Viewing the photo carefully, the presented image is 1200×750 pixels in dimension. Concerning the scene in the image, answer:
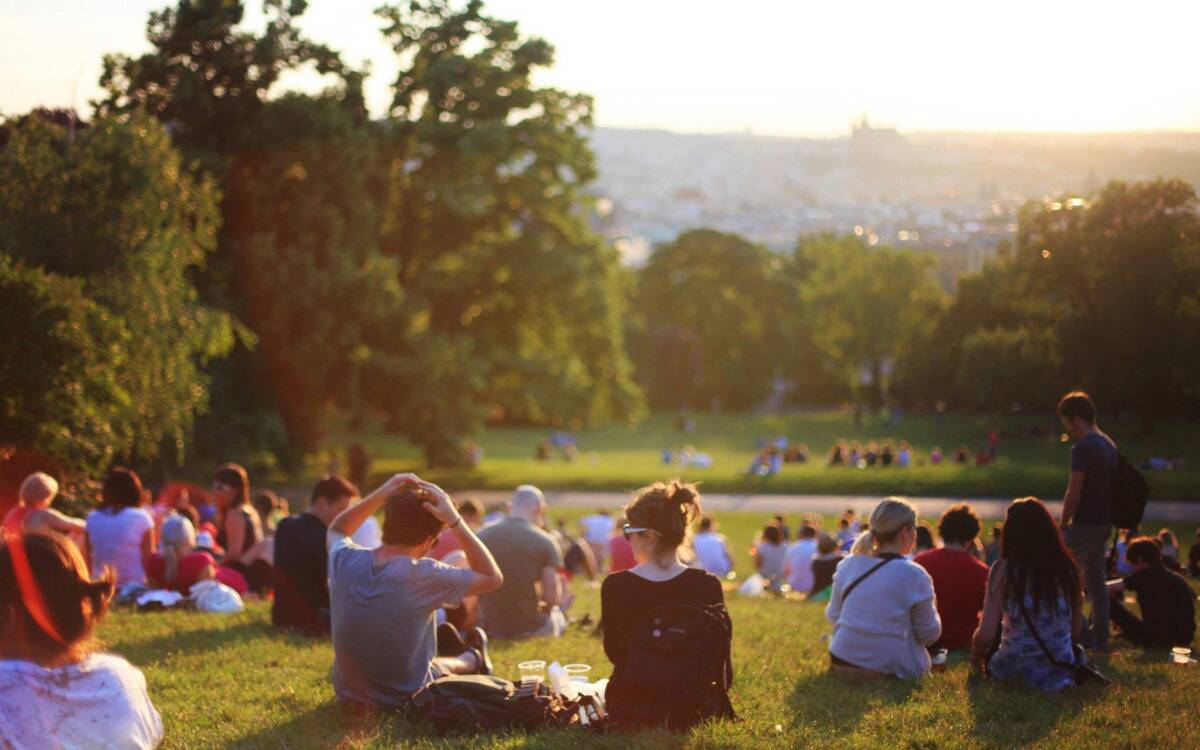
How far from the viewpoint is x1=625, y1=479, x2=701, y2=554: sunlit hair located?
608cm

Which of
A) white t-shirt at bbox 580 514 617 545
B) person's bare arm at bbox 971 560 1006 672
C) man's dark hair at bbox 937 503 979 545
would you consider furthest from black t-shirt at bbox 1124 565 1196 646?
white t-shirt at bbox 580 514 617 545

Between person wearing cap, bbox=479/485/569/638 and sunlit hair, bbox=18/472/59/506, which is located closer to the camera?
person wearing cap, bbox=479/485/569/638

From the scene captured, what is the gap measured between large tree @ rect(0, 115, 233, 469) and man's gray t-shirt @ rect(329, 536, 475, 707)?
9.67m

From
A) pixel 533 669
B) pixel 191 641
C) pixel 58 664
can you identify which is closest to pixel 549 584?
pixel 533 669

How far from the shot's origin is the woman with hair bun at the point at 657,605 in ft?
20.0

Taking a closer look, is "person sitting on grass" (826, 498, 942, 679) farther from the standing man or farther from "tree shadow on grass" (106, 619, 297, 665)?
A: "tree shadow on grass" (106, 619, 297, 665)

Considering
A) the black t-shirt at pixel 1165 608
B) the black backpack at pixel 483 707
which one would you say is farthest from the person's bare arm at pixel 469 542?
the black t-shirt at pixel 1165 608

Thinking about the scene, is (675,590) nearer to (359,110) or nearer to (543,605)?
(543,605)

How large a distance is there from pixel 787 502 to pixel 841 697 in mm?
22612

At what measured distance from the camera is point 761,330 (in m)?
73.8

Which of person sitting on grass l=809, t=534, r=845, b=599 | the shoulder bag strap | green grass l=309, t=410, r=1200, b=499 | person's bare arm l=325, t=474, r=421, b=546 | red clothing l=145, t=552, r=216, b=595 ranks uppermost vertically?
person's bare arm l=325, t=474, r=421, b=546

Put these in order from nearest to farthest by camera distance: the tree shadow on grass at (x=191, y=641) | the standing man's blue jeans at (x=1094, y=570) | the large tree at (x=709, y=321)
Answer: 1. the tree shadow on grass at (x=191, y=641)
2. the standing man's blue jeans at (x=1094, y=570)
3. the large tree at (x=709, y=321)

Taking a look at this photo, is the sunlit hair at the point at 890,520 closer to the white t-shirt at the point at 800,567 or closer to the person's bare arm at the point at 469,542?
the person's bare arm at the point at 469,542

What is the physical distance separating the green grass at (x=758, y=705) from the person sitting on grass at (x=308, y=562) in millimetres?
283
